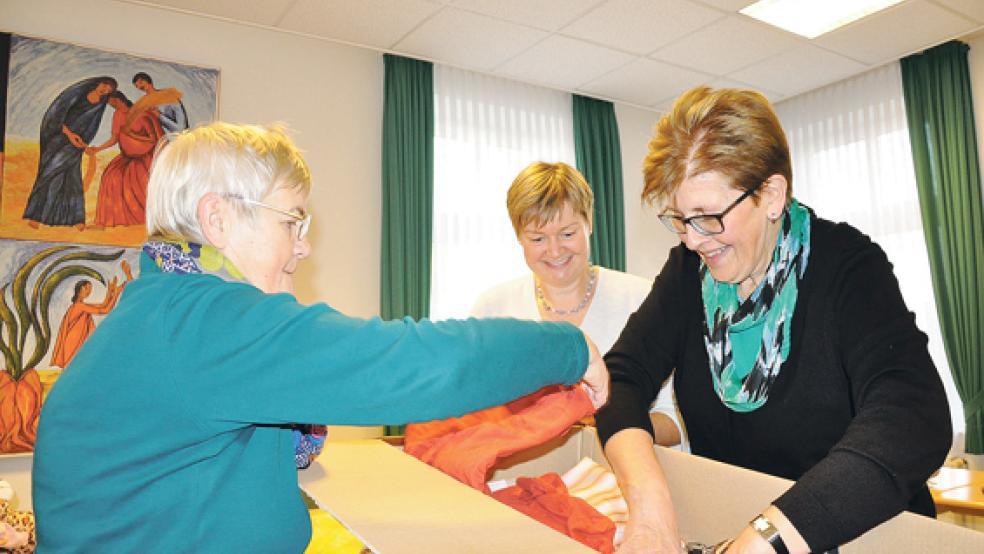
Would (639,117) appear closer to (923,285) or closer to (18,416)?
(923,285)

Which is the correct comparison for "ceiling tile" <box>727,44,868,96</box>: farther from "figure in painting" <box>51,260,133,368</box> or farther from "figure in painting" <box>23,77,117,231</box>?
"figure in painting" <box>51,260,133,368</box>

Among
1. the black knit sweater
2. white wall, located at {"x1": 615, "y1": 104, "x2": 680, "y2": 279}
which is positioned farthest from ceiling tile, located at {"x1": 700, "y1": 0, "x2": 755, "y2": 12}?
the black knit sweater

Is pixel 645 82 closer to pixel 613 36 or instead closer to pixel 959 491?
pixel 613 36

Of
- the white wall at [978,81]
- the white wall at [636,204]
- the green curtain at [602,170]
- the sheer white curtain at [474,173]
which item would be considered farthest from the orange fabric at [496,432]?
the white wall at [978,81]

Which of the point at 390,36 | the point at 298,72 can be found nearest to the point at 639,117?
the point at 390,36

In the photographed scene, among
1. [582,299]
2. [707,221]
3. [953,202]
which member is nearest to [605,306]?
[582,299]

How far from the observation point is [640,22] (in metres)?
4.71

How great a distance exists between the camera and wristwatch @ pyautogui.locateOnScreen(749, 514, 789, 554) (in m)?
1.00

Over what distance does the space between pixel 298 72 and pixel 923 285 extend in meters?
5.24

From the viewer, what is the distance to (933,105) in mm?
5617

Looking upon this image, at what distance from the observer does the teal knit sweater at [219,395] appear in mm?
910

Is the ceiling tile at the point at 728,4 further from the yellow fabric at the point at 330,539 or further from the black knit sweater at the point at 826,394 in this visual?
the yellow fabric at the point at 330,539

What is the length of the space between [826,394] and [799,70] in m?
5.25

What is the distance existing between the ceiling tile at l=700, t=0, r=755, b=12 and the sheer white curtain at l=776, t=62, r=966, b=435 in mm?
2237
